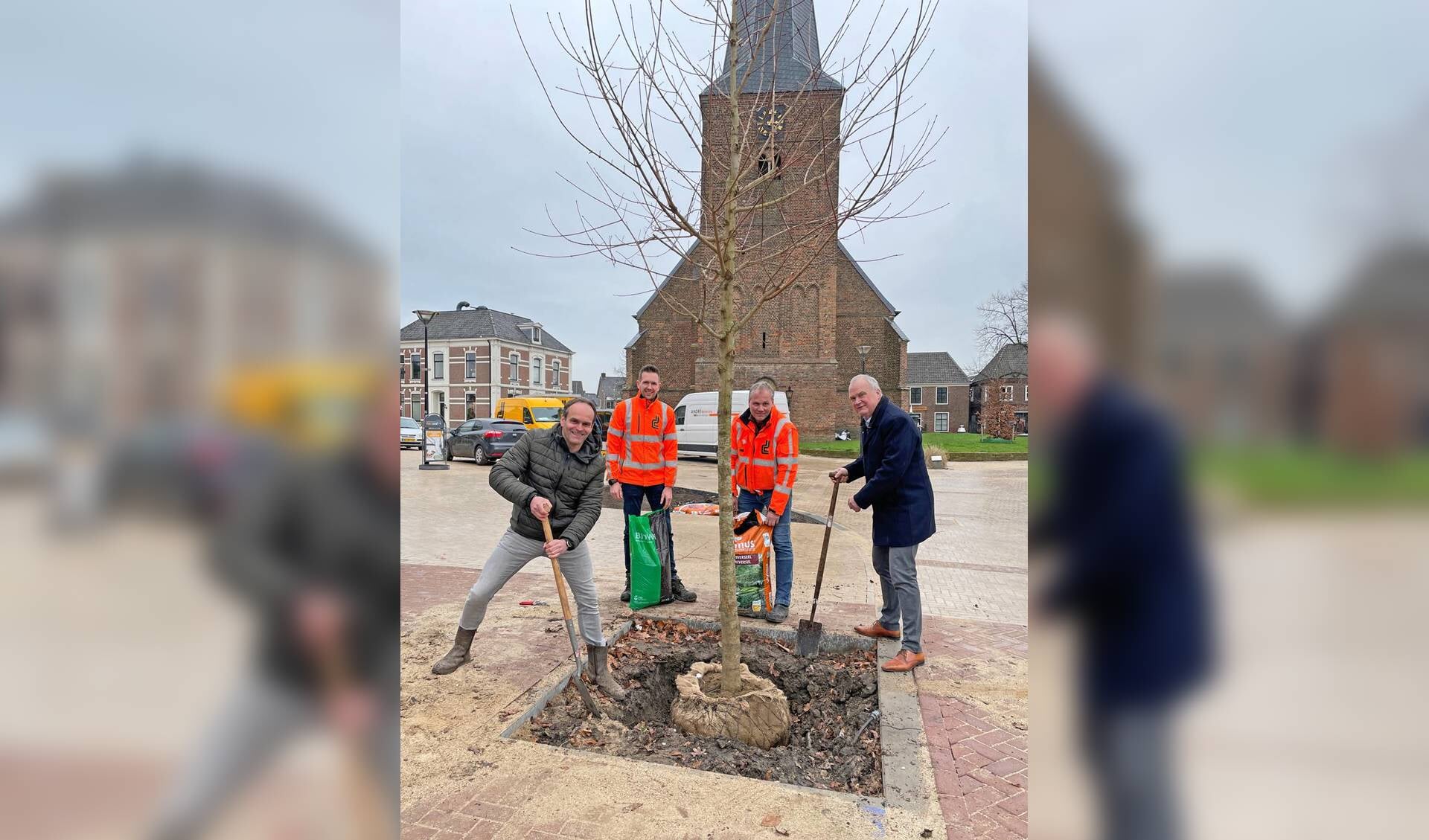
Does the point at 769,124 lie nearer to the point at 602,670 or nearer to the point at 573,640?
the point at 573,640

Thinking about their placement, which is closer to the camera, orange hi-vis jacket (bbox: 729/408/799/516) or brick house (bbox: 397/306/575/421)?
orange hi-vis jacket (bbox: 729/408/799/516)

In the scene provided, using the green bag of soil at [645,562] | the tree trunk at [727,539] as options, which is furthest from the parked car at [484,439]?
the tree trunk at [727,539]

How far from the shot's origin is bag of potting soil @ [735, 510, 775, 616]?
518 centimetres
